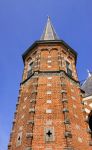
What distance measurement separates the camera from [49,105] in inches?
758

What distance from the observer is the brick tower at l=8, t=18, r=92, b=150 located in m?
16.9

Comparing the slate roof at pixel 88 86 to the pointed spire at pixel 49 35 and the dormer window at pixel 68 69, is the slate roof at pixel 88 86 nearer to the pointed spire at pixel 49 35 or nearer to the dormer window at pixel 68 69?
the dormer window at pixel 68 69

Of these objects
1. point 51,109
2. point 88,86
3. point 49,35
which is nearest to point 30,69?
point 49,35

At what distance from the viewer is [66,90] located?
68.4 feet

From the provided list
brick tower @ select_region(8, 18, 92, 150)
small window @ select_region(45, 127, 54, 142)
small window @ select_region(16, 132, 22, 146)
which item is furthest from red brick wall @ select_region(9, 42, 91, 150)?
small window @ select_region(16, 132, 22, 146)

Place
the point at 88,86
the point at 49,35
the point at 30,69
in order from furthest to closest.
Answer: the point at 49,35 < the point at 88,86 < the point at 30,69

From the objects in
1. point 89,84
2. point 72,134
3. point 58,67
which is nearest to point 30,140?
point 72,134

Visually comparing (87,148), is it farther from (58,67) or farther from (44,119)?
(58,67)

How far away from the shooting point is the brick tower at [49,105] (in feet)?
55.6

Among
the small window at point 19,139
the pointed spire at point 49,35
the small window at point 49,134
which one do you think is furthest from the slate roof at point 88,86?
the small window at point 19,139

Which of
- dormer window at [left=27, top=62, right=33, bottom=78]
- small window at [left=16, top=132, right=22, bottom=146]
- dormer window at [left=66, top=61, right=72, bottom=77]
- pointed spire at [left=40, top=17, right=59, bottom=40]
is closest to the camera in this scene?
small window at [left=16, top=132, right=22, bottom=146]

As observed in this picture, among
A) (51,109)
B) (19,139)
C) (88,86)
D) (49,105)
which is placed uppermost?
(88,86)

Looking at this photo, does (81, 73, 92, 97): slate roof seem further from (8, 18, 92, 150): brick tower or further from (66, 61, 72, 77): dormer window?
(66, 61, 72, 77): dormer window

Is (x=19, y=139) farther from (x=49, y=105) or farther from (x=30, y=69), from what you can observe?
(x=30, y=69)
